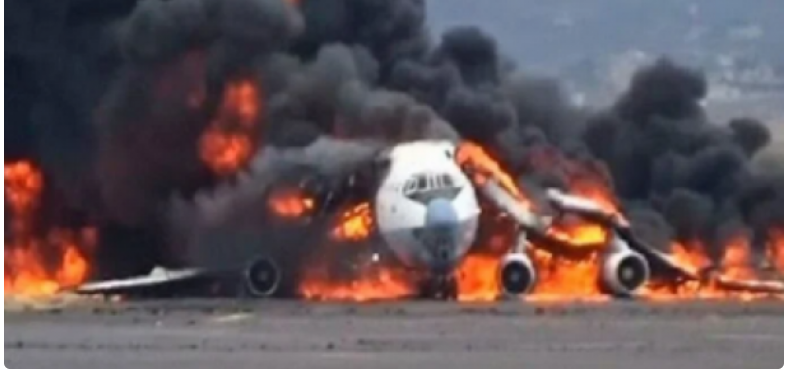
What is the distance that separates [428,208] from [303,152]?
6.43 feet

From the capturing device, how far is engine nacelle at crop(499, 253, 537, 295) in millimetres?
29328

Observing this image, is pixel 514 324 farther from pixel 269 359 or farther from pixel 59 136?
pixel 59 136

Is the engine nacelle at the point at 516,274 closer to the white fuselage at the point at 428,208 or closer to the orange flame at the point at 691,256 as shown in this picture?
the white fuselage at the point at 428,208

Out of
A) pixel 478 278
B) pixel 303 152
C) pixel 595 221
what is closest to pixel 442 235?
pixel 478 278

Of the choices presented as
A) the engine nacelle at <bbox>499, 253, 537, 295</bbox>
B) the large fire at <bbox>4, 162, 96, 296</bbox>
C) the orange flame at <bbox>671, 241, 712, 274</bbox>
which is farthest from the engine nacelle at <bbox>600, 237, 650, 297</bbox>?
the large fire at <bbox>4, 162, 96, 296</bbox>

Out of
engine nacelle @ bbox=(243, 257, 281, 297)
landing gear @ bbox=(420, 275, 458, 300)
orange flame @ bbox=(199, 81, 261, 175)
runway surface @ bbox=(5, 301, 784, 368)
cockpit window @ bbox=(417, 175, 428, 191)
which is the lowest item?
runway surface @ bbox=(5, 301, 784, 368)

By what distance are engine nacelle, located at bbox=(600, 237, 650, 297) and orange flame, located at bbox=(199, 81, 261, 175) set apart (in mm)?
4209

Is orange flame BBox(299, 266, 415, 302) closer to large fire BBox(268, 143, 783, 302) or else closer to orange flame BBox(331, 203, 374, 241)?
large fire BBox(268, 143, 783, 302)

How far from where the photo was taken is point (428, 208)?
30.5 meters

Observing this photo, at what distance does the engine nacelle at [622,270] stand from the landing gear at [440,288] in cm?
169

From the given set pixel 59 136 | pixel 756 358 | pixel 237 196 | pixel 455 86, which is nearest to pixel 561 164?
pixel 455 86

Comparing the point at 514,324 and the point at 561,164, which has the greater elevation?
the point at 561,164

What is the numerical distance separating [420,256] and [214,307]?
257 cm

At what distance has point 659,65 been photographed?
2723 cm
